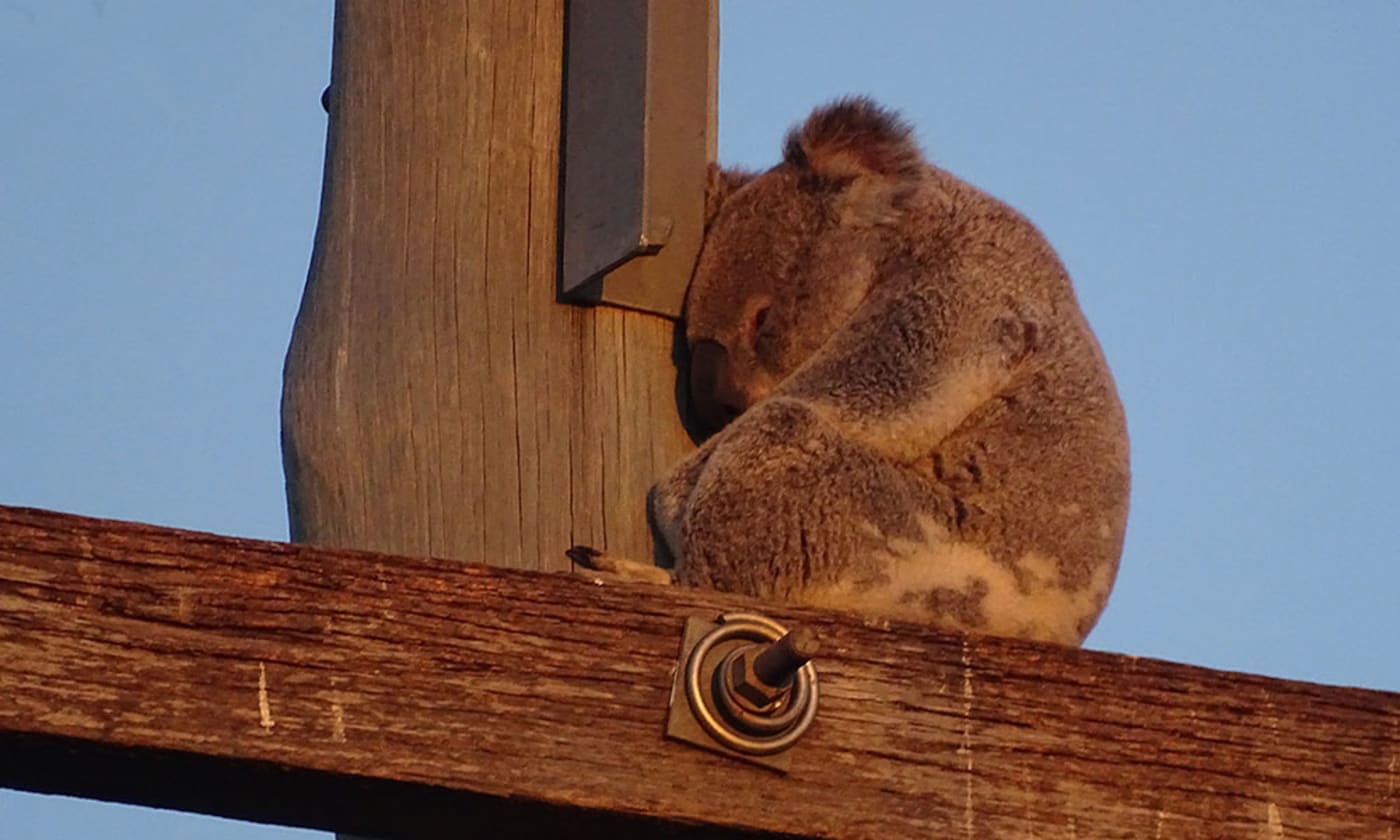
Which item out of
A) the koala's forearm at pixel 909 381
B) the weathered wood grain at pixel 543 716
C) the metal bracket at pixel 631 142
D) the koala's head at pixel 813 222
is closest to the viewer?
the weathered wood grain at pixel 543 716

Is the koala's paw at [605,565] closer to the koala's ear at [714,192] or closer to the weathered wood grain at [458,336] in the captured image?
the weathered wood grain at [458,336]

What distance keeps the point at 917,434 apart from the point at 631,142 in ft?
3.00

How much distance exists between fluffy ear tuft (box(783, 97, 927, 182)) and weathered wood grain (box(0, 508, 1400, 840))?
86.1 inches

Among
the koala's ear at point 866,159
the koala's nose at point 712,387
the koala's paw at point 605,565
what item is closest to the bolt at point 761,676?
the koala's paw at point 605,565

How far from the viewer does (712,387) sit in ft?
11.7

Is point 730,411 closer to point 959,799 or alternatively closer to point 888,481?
point 888,481

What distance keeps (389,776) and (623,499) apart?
47.9 inches

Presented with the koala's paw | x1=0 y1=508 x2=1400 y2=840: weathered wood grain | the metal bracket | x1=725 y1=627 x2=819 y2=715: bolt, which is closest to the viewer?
x1=0 y1=508 x2=1400 y2=840: weathered wood grain

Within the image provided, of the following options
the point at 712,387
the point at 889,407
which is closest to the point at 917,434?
the point at 889,407

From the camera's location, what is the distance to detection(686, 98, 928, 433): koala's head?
4148 mm

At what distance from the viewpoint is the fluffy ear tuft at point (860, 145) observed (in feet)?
14.2

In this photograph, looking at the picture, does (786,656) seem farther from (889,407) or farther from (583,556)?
(889,407)

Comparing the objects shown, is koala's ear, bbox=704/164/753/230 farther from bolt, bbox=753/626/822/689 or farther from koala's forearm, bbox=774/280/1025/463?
bolt, bbox=753/626/822/689

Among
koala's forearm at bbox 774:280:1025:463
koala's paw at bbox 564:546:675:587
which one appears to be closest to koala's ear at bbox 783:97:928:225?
koala's forearm at bbox 774:280:1025:463
